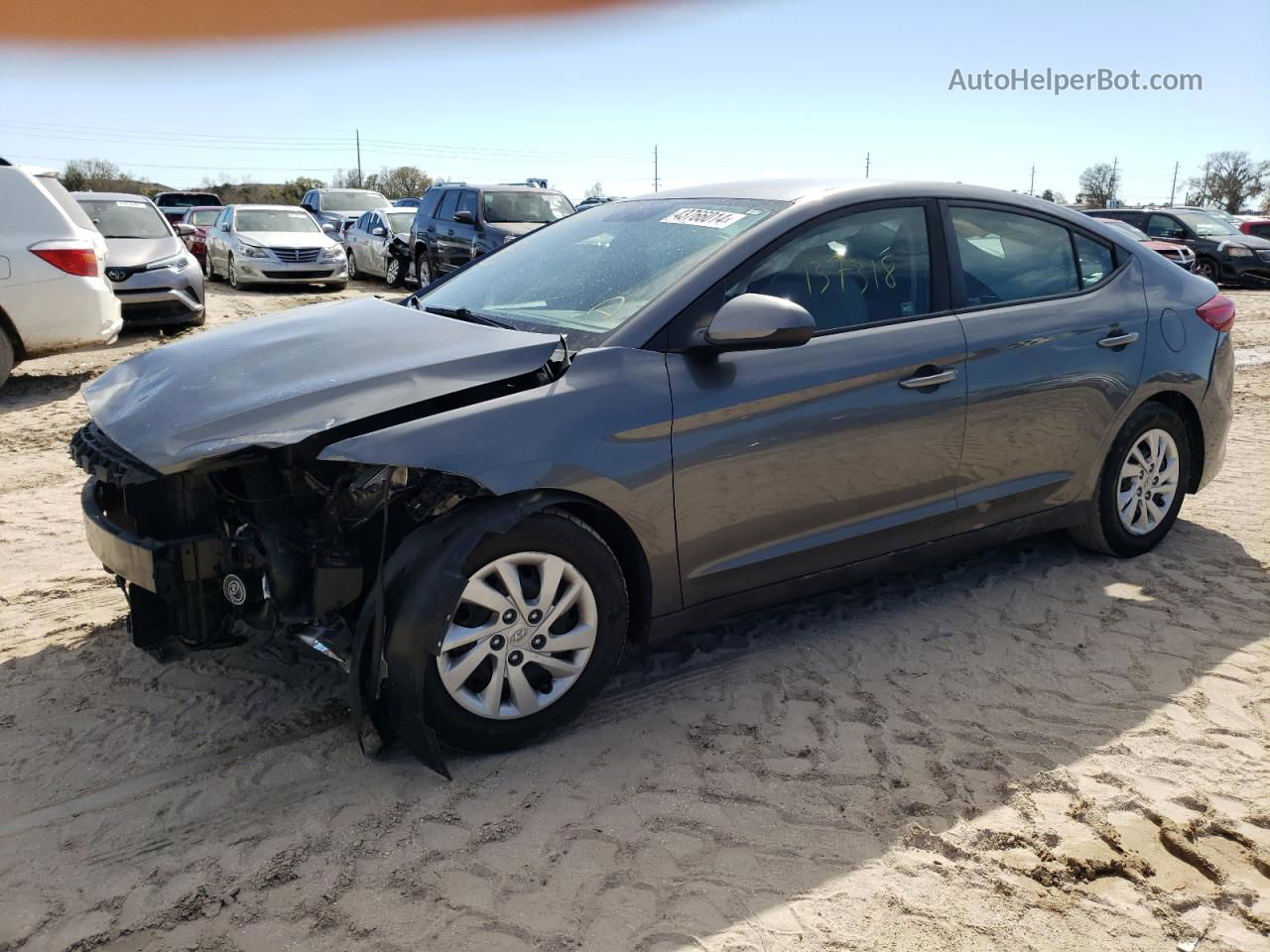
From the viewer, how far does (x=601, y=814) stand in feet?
9.75

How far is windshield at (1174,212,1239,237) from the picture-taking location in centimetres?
2214

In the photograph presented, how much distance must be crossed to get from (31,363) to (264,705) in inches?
329

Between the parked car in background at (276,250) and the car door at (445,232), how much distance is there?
7.24 ft

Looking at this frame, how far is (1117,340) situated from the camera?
4555mm

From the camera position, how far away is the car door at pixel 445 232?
1578 cm

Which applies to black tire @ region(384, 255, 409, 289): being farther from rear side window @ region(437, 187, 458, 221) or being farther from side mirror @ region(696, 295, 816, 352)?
side mirror @ region(696, 295, 816, 352)

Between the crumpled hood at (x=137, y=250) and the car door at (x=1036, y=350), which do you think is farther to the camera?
the crumpled hood at (x=137, y=250)

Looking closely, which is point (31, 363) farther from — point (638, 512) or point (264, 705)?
point (638, 512)

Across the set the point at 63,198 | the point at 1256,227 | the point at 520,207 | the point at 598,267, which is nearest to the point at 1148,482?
the point at 598,267

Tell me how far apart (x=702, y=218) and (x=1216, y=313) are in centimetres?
271

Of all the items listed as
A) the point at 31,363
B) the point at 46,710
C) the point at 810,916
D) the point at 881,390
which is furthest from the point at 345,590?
the point at 31,363

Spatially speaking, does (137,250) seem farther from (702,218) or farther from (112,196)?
(702,218)

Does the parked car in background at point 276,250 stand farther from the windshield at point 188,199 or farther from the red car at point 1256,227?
the red car at point 1256,227

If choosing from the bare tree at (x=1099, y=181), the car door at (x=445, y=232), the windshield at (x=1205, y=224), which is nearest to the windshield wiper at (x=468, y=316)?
the car door at (x=445, y=232)
